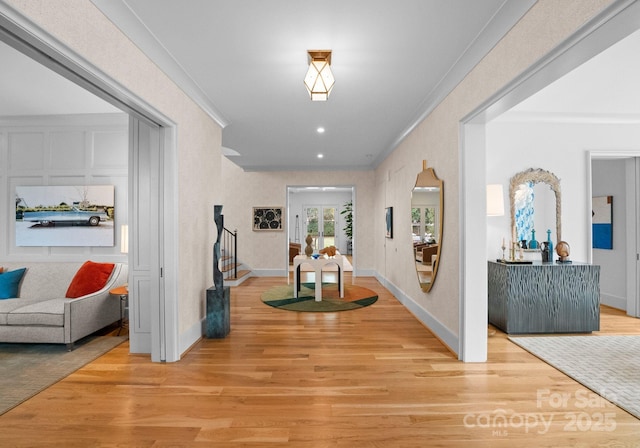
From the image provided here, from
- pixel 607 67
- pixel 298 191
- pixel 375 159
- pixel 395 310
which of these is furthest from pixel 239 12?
pixel 298 191

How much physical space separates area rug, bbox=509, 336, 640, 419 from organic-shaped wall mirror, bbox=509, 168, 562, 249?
1319mm

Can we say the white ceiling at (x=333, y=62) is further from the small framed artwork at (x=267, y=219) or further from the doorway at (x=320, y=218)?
the doorway at (x=320, y=218)

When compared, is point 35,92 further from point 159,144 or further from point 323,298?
point 323,298

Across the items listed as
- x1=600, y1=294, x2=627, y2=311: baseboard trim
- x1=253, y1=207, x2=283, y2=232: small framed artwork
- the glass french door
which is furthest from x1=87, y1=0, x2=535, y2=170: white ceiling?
the glass french door

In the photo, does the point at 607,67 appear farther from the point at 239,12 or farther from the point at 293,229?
the point at 293,229

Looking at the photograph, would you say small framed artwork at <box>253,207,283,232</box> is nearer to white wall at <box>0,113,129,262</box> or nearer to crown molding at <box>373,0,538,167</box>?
white wall at <box>0,113,129,262</box>

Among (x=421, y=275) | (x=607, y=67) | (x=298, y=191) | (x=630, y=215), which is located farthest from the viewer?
(x=298, y=191)

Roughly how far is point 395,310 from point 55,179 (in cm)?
522

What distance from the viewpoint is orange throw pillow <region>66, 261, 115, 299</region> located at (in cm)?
388

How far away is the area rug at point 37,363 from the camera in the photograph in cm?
259

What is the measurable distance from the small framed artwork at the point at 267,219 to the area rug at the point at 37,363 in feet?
15.6

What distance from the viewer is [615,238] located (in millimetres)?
5055

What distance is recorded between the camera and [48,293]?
404cm

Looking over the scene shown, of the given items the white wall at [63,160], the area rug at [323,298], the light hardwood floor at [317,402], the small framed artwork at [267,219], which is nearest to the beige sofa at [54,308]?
the white wall at [63,160]
